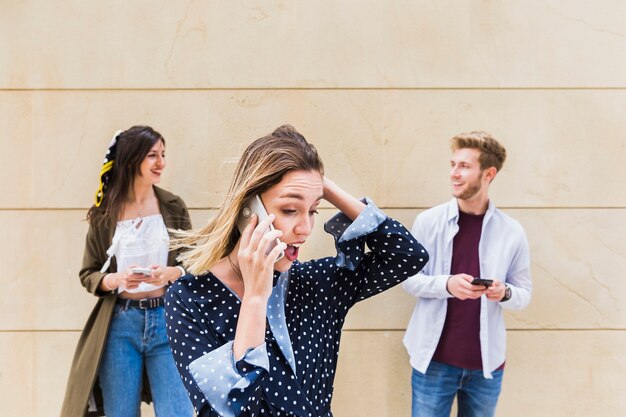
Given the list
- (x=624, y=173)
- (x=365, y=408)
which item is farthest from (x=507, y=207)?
(x=365, y=408)

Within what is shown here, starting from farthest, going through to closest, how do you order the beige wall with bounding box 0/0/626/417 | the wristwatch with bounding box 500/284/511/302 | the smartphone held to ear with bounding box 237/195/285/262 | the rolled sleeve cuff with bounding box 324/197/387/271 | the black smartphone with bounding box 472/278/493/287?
the beige wall with bounding box 0/0/626/417
the wristwatch with bounding box 500/284/511/302
the black smartphone with bounding box 472/278/493/287
the rolled sleeve cuff with bounding box 324/197/387/271
the smartphone held to ear with bounding box 237/195/285/262

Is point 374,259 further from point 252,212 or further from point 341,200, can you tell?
point 252,212

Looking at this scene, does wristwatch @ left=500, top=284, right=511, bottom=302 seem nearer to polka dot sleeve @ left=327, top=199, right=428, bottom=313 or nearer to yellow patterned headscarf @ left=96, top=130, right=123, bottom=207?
polka dot sleeve @ left=327, top=199, right=428, bottom=313

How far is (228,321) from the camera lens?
A: 1.94 meters

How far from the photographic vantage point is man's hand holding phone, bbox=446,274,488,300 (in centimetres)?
349

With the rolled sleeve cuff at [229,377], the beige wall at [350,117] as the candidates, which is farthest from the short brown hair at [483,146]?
the rolled sleeve cuff at [229,377]

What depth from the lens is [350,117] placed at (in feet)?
14.3

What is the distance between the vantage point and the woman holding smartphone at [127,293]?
144 inches

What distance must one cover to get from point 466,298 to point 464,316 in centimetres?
20

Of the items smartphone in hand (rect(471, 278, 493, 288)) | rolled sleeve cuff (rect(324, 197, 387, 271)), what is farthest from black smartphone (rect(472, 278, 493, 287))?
rolled sleeve cuff (rect(324, 197, 387, 271))

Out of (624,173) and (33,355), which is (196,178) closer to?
(33,355)

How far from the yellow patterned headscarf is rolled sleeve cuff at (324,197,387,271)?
1.95 metres

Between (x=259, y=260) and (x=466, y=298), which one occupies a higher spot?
(x=259, y=260)

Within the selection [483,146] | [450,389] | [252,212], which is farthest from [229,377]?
[483,146]
